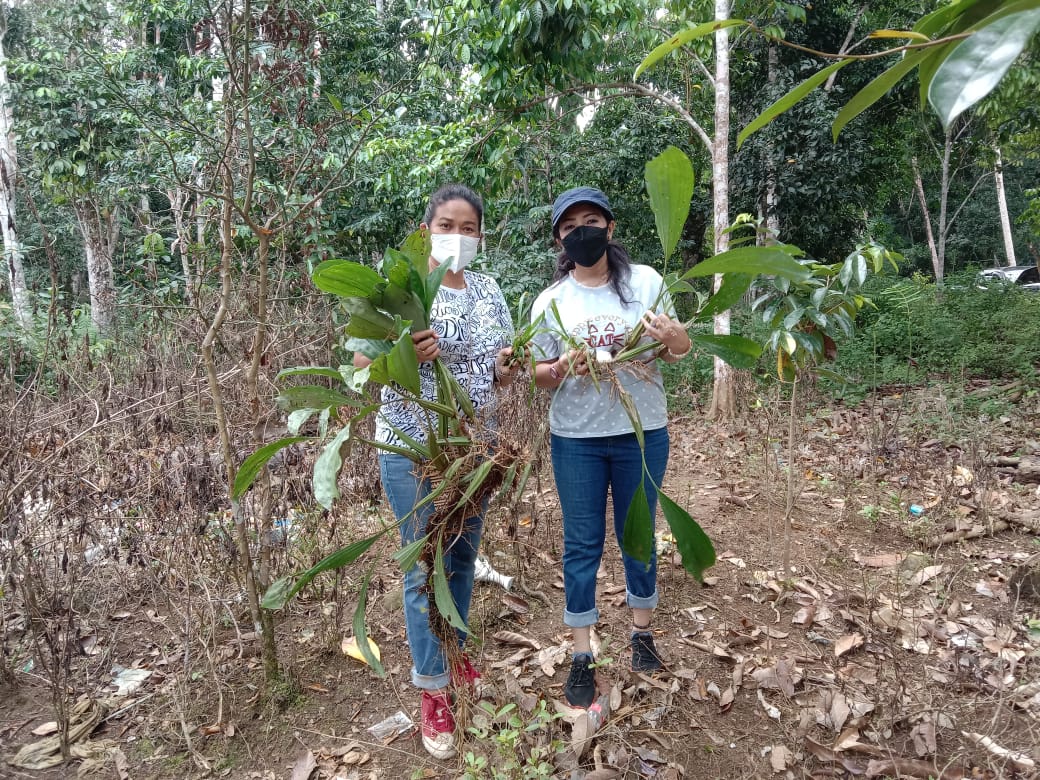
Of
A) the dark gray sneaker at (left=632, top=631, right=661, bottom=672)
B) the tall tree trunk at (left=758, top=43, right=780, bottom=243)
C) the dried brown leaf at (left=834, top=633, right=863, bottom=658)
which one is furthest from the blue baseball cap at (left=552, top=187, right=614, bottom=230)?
the tall tree trunk at (left=758, top=43, right=780, bottom=243)

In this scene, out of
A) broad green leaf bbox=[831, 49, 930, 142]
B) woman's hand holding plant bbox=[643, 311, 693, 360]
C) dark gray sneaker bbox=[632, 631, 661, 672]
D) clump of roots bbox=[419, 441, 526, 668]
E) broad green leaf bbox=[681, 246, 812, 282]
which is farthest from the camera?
dark gray sneaker bbox=[632, 631, 661, 672]

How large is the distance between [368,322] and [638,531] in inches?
32.7

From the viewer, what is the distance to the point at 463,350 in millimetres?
1648

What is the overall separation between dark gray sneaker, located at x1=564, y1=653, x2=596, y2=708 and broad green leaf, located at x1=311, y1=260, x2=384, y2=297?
122 cm

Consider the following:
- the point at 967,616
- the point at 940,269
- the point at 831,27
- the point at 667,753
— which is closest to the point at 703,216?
the point at 831,27

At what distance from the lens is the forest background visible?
2.04 m

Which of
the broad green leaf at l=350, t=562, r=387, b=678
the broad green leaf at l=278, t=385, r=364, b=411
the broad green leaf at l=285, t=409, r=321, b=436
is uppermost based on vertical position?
the broad green leaf at l=278, t=385, r=364, b=411

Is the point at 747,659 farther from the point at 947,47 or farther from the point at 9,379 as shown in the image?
the point at 9,379

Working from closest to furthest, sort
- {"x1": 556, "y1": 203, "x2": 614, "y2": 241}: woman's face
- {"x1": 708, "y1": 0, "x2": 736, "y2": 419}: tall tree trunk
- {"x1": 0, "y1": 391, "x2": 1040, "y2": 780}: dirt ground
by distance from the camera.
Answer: {"x1": 0, "y1": 391, "x2": 1040, "y2": 780}: dirt ground
{"x1": 556, "y1": 203, "x2": 614, "y2": 241}: woman's face
{"x1": 708, "y1": 0, "x2": 736, "y2": 419}: tall tree trunk

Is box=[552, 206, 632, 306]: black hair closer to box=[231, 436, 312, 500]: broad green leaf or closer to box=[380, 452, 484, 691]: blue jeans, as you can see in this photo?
box=[380, 452, 484, 691]: blue jeans

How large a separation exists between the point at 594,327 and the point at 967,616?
1.80m

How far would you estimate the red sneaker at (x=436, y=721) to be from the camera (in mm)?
1673

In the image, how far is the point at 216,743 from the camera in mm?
1736

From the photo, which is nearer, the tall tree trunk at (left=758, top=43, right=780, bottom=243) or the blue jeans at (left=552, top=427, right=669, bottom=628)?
the blue jeans at (left=552, top=427, right=669, bottom=628)
